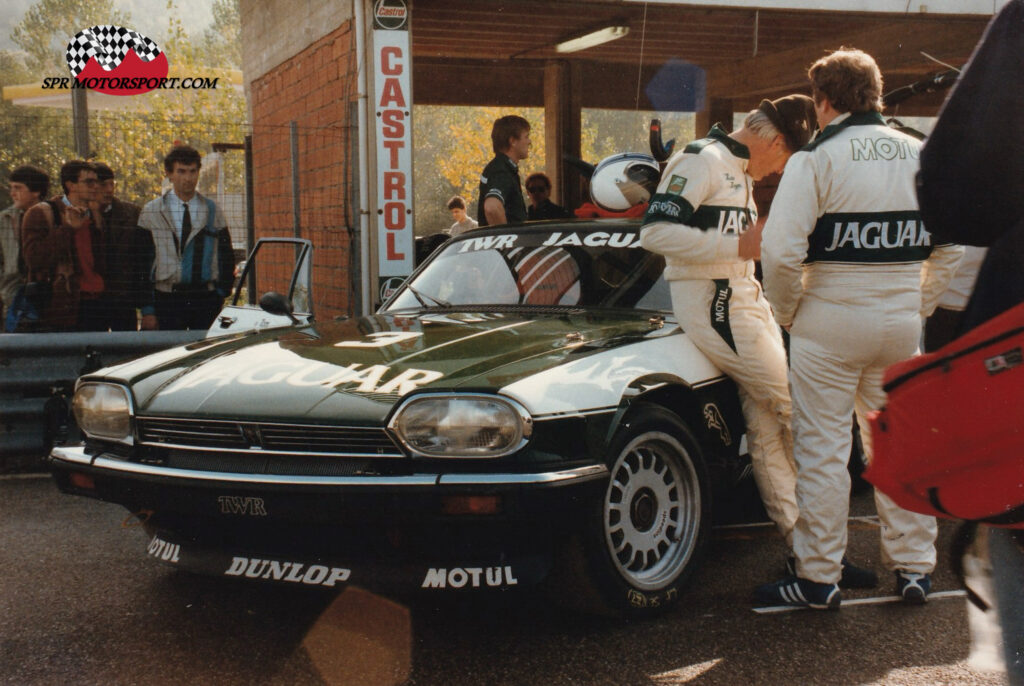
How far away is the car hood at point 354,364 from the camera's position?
3090 mm

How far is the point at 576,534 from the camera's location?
306cm

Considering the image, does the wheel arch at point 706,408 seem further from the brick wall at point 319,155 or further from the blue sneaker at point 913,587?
the brick wall at point 319,155

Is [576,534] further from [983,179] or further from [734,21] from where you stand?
[734,21]

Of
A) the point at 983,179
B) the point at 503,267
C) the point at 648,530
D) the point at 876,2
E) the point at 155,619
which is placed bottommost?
the point at 155,619

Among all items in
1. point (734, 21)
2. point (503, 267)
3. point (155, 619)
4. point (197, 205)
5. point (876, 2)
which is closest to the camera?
point (155, 619)

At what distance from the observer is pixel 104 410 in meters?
3.51

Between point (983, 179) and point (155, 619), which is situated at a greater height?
point (983, 179)

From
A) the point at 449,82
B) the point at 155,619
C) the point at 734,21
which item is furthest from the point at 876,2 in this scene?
the point at 155,619

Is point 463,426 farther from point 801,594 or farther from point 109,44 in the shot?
point 109,44

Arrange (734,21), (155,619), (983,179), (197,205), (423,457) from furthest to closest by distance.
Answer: (734,21), (197,205), (155,619), (423,457), (983,179)

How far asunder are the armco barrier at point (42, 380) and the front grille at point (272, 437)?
268 centimetres

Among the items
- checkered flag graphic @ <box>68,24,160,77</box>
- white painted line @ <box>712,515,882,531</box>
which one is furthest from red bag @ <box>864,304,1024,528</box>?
checkered flag graphic @ <box>68,24,160,77</box>

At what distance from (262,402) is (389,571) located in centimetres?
64

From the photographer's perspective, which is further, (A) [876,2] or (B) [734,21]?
(B) [734,21]
